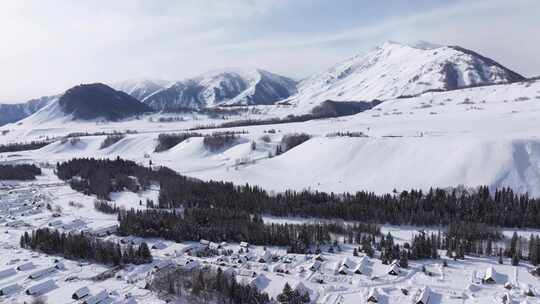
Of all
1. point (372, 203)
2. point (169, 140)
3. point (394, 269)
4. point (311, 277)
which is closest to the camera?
point (311, 277)

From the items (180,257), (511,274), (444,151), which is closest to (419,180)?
(444,151)

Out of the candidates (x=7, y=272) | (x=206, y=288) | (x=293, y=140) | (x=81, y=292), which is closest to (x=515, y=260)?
(x=206, y=288)

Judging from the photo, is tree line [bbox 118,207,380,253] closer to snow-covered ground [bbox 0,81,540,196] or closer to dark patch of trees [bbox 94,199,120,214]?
dark patch of trees [bbox 94,199,120,214]

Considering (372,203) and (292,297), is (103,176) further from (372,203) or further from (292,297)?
(292,297)

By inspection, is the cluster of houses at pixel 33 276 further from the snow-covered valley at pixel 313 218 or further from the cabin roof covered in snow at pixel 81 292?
the cabin roof covered in snow at pixel 81 292

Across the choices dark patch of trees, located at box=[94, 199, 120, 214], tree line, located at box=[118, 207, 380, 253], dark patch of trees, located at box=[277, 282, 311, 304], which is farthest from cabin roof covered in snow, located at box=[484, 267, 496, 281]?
dark patch of trees, located at box=[94, 199, 120, 214]
